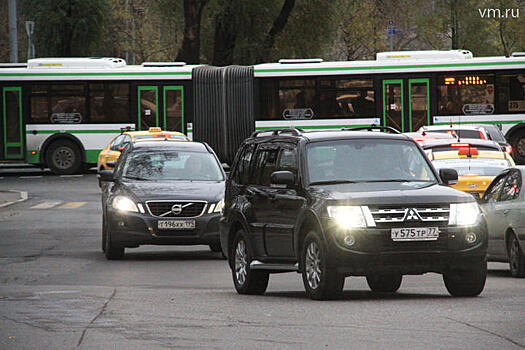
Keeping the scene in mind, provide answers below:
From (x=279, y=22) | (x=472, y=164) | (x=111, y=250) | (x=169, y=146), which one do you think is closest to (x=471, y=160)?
(x=472, y=164)

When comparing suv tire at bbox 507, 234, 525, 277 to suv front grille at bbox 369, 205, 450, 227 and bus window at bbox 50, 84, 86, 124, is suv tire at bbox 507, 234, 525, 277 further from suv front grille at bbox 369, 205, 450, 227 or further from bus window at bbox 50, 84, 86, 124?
bus window at bbox 50, 84, 86, 124

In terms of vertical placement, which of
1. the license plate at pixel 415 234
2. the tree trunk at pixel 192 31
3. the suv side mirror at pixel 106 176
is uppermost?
the tree trunk at pixel 192 31

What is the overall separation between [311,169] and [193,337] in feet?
12.0

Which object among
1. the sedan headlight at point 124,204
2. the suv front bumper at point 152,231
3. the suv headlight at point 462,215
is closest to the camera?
the suv headlight at point 462,215

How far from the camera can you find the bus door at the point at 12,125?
41.2 m

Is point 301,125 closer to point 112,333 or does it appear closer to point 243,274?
point 243,274

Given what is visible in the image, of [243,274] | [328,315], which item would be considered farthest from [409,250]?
[243,274]

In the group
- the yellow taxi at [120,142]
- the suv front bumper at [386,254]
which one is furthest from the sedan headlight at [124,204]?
the yellow taxi at [120,142]

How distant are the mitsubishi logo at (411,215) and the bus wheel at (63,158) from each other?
101 ft

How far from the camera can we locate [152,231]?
57.5ft

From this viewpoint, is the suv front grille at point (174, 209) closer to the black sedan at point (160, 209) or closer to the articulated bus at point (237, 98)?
the black sedan at point (160, 209)

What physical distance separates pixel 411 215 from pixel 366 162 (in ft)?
3.88

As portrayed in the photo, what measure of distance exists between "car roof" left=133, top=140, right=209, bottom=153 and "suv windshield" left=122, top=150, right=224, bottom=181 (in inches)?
5.5

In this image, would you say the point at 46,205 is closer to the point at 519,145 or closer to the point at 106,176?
the point at 106,176
